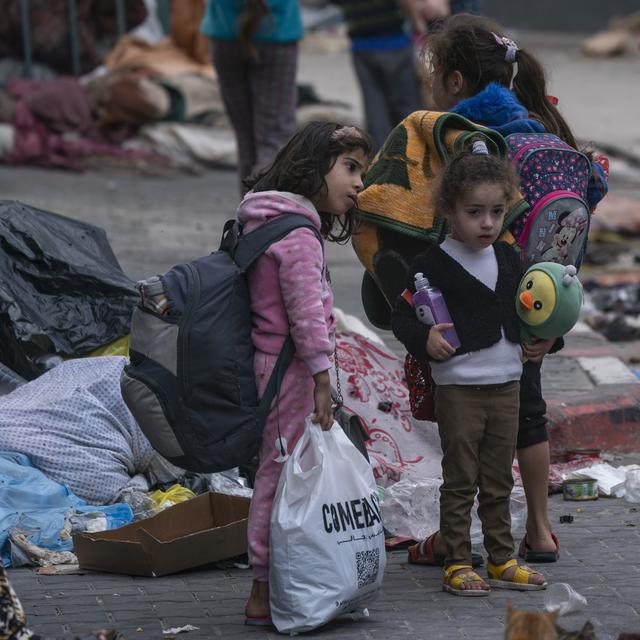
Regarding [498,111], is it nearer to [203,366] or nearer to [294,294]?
[294,294]

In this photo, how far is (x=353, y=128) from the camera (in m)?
4.04

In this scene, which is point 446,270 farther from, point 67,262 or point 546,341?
point 67,262

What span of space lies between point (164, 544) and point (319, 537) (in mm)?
767

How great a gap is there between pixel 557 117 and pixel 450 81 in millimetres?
371

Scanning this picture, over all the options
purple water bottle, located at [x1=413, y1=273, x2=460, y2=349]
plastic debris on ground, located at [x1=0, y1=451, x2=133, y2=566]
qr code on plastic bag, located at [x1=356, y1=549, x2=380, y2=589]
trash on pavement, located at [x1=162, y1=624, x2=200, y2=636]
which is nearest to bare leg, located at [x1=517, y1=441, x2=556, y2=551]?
purple water bottle, located at [x1=413, y1=273, x2=460, y2=349]

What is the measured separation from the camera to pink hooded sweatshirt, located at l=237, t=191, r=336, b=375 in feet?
12.5

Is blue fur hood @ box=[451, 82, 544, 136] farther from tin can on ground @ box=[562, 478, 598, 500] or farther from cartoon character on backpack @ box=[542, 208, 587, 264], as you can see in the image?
tin can on ground @ box=[562, 478, 598, 500]

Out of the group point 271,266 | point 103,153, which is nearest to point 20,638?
point 271,266

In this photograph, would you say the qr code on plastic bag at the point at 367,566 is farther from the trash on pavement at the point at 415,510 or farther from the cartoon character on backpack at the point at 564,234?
the cartoon character on backpack at the point at 564,234

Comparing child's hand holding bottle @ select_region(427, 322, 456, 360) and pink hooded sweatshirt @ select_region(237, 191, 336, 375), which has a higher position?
pink hooded sweatshirt @ select_region(237, 191, 336, 375)

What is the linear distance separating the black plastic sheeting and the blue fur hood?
6.54ft

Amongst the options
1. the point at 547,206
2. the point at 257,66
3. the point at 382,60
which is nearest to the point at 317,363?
the point at 547,206

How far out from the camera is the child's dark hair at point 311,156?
393 centimetres

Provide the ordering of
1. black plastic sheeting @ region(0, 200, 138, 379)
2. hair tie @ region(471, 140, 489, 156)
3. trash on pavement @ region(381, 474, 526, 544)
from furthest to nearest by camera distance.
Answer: black plastic sheeting @ region(0, 200, 138, 379)
trash on pavement @ region(381, 474, 526, 544)
hair tie @ region(471, 140, 489, 156)
